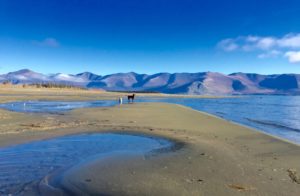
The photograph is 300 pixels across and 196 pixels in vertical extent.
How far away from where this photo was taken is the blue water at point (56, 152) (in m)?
8.09

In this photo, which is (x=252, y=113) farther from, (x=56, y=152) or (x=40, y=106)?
(x=56, y=152)

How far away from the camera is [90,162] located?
9.86 metres

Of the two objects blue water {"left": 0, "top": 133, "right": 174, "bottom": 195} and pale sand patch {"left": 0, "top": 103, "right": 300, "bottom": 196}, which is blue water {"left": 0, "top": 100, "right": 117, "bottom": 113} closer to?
blue water {"left": 0, "top": 133, "right": 174, "bottom": 195}

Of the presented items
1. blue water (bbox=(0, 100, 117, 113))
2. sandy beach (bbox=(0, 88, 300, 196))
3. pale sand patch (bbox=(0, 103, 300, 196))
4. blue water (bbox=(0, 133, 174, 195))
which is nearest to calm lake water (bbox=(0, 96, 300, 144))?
blue water (bbox=(0, 100, 117, 113))

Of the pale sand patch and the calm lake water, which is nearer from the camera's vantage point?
the pale sand patch

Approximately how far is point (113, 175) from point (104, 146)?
483 centimetres

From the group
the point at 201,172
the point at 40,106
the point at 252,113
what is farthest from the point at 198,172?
the point at 40,106

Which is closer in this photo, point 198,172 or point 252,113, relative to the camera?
point 198,172

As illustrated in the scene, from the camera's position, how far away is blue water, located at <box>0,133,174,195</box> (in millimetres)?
8086

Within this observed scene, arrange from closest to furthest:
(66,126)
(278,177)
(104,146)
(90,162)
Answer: (278,177) < (90,162) < (104,146) < (66,126)

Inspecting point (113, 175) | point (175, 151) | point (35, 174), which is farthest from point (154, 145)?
point (35, 174)

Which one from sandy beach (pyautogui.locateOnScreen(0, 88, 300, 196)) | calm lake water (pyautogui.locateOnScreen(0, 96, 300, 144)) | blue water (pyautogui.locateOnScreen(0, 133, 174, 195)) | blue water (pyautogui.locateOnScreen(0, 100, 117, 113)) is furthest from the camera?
blue water (pyautogui.locateOnScreen(0, 100, 117, 113))

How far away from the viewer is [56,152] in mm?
11438

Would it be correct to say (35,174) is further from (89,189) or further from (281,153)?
(281,153)
